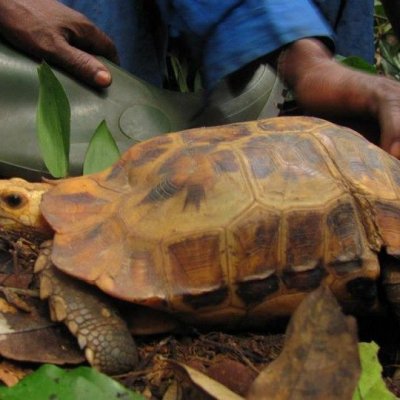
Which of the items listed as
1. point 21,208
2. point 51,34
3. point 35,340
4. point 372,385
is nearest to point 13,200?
point 21,208

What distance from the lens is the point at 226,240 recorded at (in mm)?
1325

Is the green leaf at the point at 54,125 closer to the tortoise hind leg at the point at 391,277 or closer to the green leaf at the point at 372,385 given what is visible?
the tortoise hind leg at the point at 391,277

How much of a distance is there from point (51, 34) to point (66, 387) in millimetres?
1266

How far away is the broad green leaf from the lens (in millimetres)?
1094

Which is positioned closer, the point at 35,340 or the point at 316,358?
the point at 316,358

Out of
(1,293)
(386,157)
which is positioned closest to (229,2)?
(386,157)

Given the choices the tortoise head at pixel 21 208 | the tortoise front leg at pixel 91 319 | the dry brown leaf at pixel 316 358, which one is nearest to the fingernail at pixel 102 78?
the tortoise head at pixel 21 208

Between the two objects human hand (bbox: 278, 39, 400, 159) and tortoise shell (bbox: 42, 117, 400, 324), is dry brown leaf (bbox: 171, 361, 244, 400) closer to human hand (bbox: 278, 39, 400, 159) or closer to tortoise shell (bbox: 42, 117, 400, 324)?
tortoise shell (bbox: 42, 117, 400, 324)

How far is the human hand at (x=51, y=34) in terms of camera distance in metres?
2.04

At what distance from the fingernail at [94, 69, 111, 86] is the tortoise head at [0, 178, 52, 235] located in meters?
0.65

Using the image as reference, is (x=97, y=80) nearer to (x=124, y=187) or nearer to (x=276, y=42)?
(x=276, y=42)

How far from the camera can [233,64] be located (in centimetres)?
212

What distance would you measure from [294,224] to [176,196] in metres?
0.25

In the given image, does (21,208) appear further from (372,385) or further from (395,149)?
(395,149)
